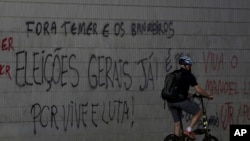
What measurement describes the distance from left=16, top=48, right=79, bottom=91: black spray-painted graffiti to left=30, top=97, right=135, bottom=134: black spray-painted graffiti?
37 cm

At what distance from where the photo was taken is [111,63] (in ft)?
45.0

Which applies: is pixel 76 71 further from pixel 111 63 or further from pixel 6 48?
pixel 6 48

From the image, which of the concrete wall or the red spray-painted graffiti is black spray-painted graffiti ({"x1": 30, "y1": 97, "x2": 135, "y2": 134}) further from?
the red spray-painted graffiti

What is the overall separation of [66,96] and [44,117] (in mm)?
518

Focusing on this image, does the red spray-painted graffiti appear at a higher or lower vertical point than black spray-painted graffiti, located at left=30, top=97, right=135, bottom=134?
higher

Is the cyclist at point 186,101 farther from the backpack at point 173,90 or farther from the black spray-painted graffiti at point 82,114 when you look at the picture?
the black spray-painted graffiti at point 82,114

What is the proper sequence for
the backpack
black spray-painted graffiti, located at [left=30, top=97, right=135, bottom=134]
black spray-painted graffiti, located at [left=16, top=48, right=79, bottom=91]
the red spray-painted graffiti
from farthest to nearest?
1. black spray-painted graffiti, located at [left=30, top=97, right=135, bottom=134]
2. black spray-painted graffiti, located at [left=16, top=48, right=79, bottom=91]
3. the red spray-painted graffiti
4. the backpack

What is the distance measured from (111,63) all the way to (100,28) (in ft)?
2.05

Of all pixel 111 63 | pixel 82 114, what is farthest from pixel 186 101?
pixel 82 114

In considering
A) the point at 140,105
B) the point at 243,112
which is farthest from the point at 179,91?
the point at 243,112

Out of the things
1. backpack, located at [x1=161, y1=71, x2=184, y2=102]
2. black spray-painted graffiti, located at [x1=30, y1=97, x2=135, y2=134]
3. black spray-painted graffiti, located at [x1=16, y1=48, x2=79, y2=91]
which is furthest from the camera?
black spray-painted graffiti, located at [x1=30, y1=97, x2=135, y2=134]

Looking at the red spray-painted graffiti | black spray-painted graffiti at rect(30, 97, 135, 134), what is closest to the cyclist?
black spray-painted graffiti at rect(30, 97, 135, 134)

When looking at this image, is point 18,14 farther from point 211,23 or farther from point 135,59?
point 211,23

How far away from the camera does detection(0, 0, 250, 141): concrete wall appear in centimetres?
1304
